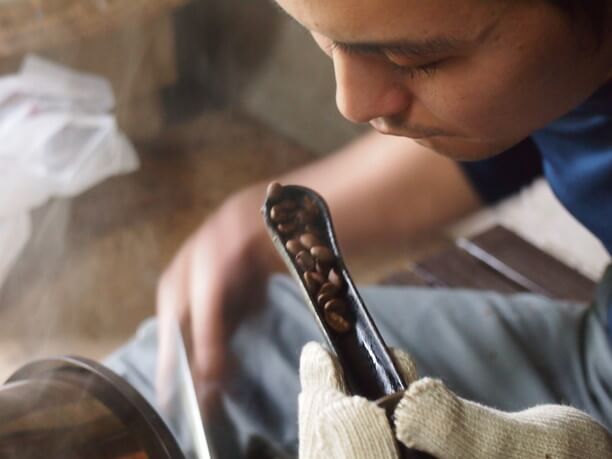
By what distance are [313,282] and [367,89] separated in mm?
108

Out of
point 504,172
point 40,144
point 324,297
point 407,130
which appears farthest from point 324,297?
point 40,144

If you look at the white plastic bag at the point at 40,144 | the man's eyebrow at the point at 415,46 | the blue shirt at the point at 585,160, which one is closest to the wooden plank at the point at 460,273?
the blue shirt at the point at 585,160

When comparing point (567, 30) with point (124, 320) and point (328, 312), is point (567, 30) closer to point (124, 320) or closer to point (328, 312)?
point (328, 312)

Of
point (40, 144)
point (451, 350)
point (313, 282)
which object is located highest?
point (40, 144)

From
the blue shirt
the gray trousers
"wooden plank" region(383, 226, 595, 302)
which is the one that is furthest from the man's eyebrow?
"wooden plank" region(383, 226, 595, 302)

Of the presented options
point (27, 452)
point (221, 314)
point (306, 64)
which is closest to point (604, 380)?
point (221, 314)

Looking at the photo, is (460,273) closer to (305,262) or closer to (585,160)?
(585,160)

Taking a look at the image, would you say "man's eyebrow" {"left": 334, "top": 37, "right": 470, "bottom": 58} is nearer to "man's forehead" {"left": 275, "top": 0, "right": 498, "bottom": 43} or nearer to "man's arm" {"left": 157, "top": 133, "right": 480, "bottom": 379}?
"man's forehead" {"left": 275, "top": 0, "right": 498, "bottom": 43}

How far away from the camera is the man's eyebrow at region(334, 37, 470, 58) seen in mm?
379

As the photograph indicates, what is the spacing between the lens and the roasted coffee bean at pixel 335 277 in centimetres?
45

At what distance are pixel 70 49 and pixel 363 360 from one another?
3.05 ft

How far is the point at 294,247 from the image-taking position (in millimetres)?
451

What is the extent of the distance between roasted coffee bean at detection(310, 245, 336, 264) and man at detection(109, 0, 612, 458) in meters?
0.05

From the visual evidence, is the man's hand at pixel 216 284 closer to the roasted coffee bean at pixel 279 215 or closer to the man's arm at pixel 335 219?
the man's arm at pixel 335 219
